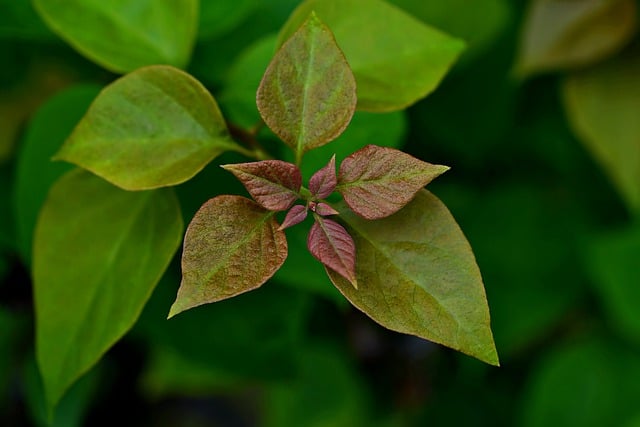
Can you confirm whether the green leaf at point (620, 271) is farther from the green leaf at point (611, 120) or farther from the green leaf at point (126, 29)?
the green leaf at point (126, 29)

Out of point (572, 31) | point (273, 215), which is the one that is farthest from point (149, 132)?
point (572, 31)

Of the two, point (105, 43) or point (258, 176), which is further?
point (105, 43)

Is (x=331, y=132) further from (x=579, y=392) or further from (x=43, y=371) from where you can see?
(x=579, y=392)

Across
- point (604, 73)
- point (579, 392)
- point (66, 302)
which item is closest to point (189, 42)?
point (66, 302)

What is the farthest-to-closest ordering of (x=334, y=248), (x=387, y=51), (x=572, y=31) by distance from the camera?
(x=572, y=31) < (x=387, y=51) < (x=334, y=248)

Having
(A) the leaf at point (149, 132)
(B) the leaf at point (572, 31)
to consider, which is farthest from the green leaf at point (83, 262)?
(B) the leaf at point (572, 31)

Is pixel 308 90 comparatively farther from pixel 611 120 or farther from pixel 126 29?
pixel 611 120

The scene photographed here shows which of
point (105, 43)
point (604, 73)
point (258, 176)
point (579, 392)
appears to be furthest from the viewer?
point (579, 392)
